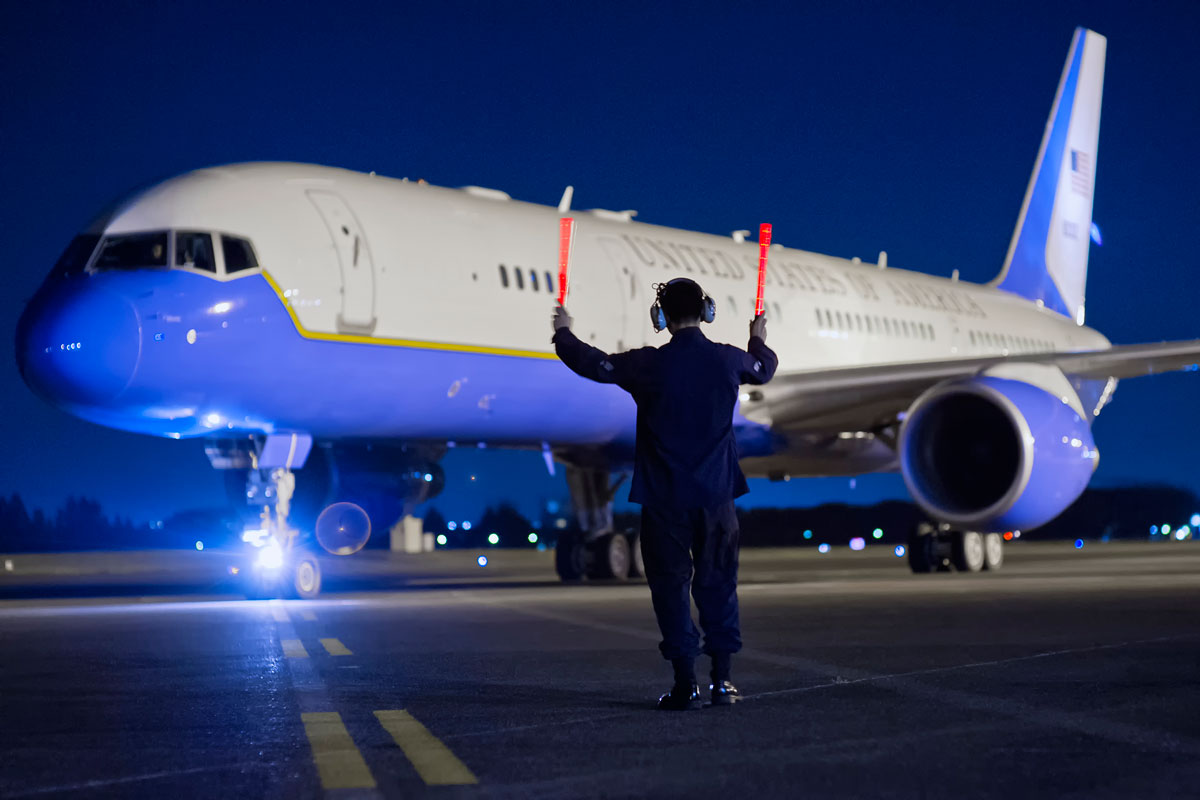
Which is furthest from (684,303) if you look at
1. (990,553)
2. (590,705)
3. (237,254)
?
(990,553)

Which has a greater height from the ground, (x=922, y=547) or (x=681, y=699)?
(x=922, y=547)

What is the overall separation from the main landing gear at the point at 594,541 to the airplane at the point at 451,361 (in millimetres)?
29

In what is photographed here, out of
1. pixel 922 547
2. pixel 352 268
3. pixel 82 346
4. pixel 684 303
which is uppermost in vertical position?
pixel 352 268

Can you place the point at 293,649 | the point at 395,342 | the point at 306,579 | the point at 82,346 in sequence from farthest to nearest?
the point at 395,342 → the point at 306,579 → the point at 82,346 → the point at 293,649

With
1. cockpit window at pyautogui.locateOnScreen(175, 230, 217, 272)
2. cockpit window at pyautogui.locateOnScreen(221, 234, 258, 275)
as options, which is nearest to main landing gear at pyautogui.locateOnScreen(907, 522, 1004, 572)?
cockpit window at pyautogui.locateOnScreen(221, 234, 258, 275)

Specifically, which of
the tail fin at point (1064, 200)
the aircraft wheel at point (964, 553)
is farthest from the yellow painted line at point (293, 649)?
the tail fin at point (1064, 200)

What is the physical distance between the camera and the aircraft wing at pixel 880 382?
16266 mm

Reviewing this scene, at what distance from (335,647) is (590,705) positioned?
9.18 ft

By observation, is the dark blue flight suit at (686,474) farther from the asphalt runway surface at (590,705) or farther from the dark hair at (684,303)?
the asphalt runway surface at (590,705)

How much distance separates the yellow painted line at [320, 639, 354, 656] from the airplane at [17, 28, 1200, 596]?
467 centimetres

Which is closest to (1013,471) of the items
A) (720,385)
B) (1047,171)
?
(720,385)

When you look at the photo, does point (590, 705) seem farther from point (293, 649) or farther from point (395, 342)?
point (395, 342)

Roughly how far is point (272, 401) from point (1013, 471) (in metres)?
6.58

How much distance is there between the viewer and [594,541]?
18.1 meters
